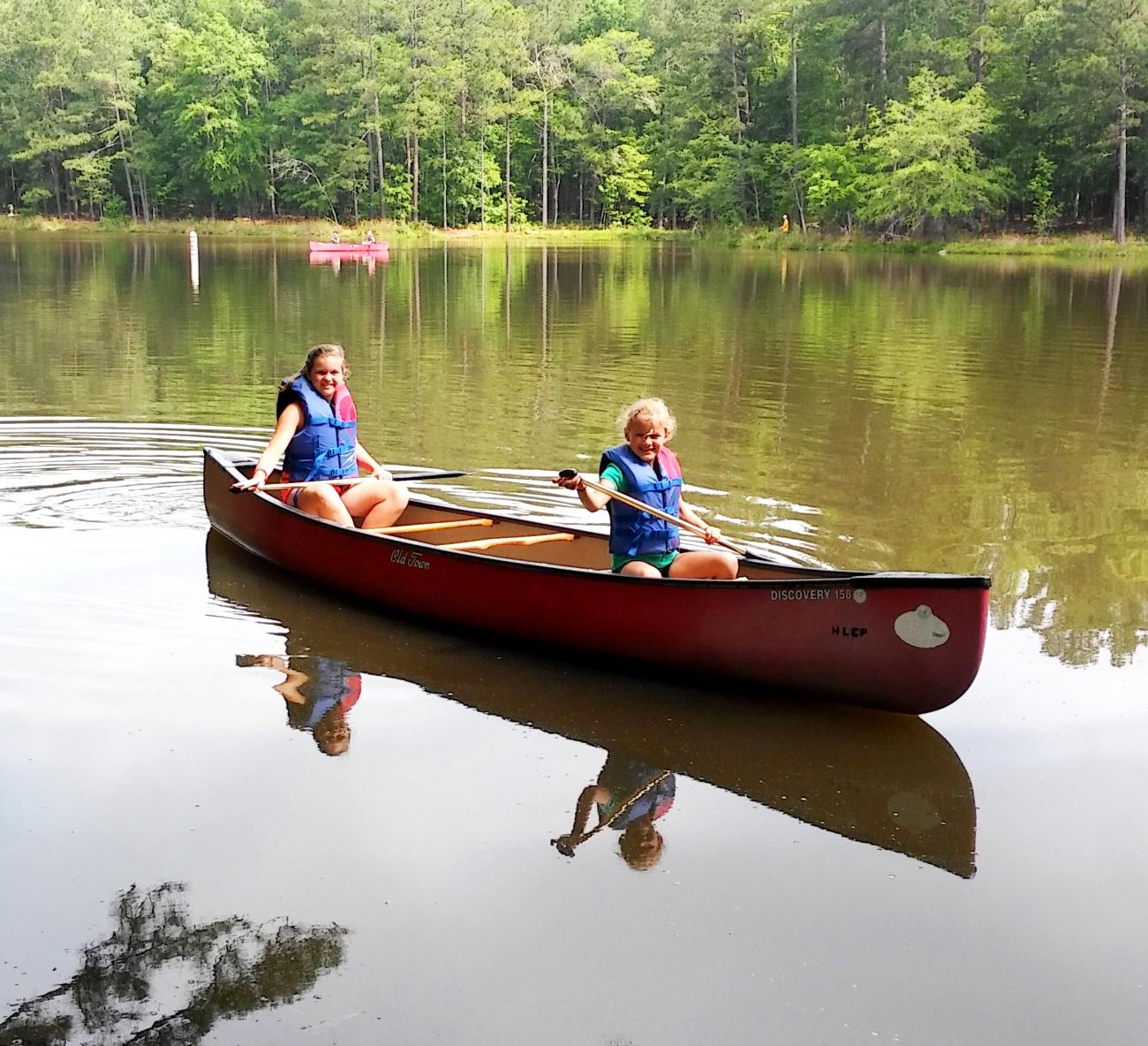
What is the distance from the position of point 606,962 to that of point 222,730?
217 centimetres

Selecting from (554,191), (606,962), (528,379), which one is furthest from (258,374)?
(554,191)

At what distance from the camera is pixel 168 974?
3.58 m

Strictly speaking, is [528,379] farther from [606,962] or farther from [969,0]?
[969,0]

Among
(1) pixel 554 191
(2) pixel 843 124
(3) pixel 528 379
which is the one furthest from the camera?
(1) pixel 554 191

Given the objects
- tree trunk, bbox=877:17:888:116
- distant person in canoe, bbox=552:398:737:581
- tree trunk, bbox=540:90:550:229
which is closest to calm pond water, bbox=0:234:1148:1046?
distant person in canoe, bbox=552:398:737:581

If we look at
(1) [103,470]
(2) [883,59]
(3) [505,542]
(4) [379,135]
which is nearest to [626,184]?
(4) [379,135]

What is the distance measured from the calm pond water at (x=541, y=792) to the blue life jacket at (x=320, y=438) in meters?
0.65

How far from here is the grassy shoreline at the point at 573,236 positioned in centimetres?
4706

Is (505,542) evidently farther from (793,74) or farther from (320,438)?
(793,74)

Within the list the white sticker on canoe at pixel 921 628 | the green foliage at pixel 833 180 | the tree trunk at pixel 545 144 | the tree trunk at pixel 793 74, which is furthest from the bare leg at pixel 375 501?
the tree trunk at pixel 545 144

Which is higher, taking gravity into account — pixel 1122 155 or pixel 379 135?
pixel 379 135

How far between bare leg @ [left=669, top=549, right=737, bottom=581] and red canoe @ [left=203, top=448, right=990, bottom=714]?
0.15 metres

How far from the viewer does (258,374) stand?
15258 mm

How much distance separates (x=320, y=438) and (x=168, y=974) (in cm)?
408
